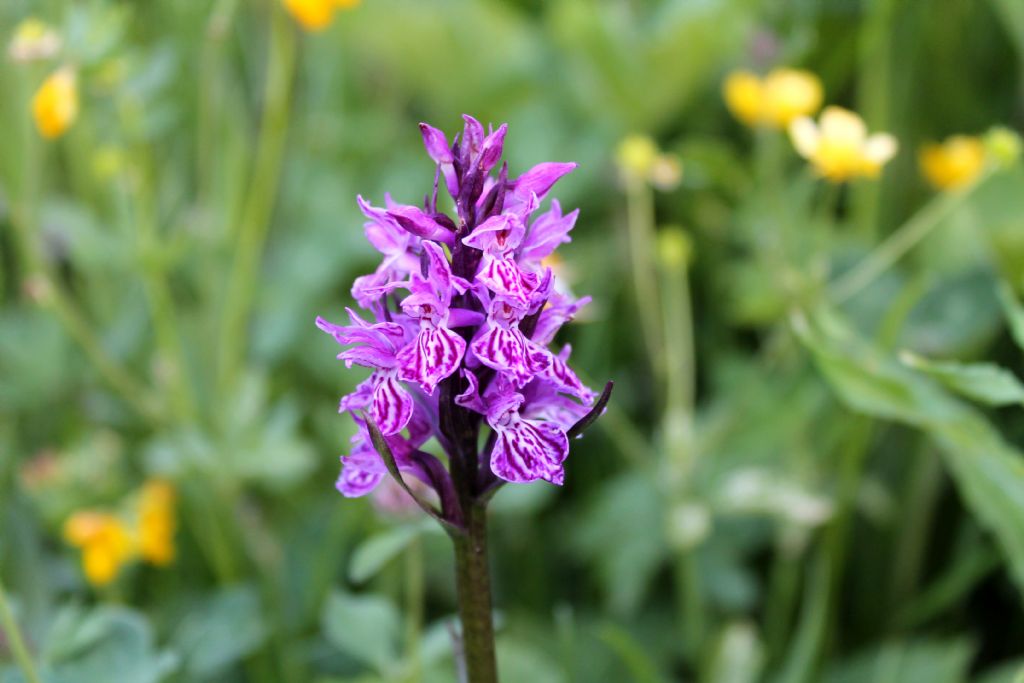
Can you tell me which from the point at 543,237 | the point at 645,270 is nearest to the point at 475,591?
the point at 543,237

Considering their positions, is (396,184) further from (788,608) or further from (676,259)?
(788,608)

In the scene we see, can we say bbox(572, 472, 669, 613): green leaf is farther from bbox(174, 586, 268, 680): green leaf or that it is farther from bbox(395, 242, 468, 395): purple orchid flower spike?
bbox(395, 242, 468, 395): purple orchid flower spike

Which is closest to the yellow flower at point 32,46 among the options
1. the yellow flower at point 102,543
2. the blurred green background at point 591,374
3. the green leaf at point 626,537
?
the blurred green background at point 591,374

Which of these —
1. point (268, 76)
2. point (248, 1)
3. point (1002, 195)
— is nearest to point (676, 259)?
point (1002, 195)

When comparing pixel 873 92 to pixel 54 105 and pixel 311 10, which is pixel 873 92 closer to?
pixel 311 10

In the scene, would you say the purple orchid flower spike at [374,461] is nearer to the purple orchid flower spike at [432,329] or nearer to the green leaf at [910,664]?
the purple orchid flower spike at [432,329]

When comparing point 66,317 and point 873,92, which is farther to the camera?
point 873,92
